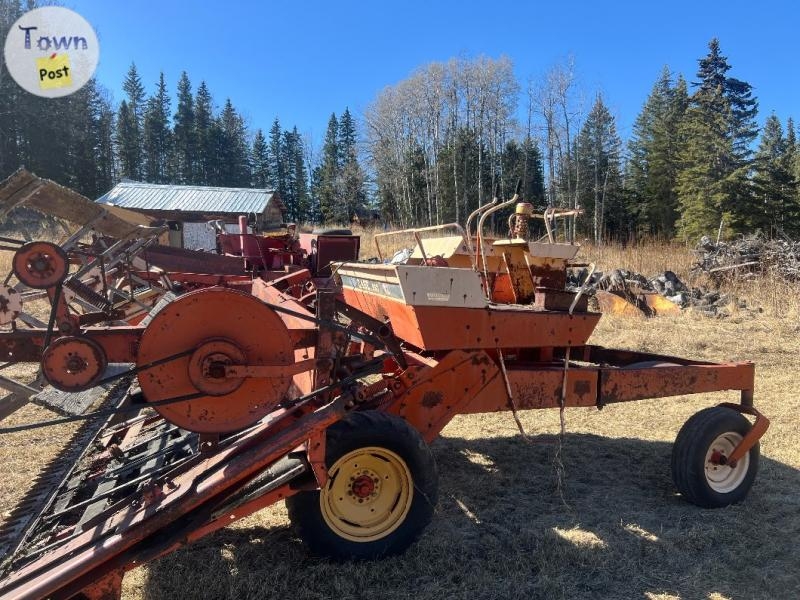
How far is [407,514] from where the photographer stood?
3.16 m

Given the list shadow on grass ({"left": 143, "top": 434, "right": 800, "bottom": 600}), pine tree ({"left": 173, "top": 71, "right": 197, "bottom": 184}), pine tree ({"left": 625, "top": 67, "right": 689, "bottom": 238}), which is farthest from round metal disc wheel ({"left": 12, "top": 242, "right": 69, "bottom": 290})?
pine tree ({"left": 173, "top": 71, "right": 197, "bottom": 184})

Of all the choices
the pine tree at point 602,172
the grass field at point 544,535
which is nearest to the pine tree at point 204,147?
the pine tree at point 602,172

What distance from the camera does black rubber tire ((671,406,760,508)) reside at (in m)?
3.89

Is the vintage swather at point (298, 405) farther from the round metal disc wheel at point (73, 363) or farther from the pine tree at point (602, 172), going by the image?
the pine tree at point (602, 172)

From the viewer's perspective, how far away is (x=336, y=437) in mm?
3004

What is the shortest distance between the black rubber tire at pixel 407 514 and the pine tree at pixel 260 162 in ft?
232

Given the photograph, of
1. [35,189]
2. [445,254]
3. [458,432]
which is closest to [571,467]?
[458,432]

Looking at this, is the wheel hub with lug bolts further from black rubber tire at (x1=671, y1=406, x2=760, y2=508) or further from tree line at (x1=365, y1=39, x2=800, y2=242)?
tree line at (x1=365, y1=39, x2=800, y2=242)

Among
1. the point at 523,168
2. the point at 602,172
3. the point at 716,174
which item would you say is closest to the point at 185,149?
the point at 523,168

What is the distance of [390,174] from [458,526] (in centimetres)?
4406

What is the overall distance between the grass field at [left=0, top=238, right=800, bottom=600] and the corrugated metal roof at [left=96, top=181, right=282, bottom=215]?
27226 mm

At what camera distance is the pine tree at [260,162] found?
233ft

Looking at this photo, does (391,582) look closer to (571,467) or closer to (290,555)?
(290,555)

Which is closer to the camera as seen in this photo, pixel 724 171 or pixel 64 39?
pixel 64 39
